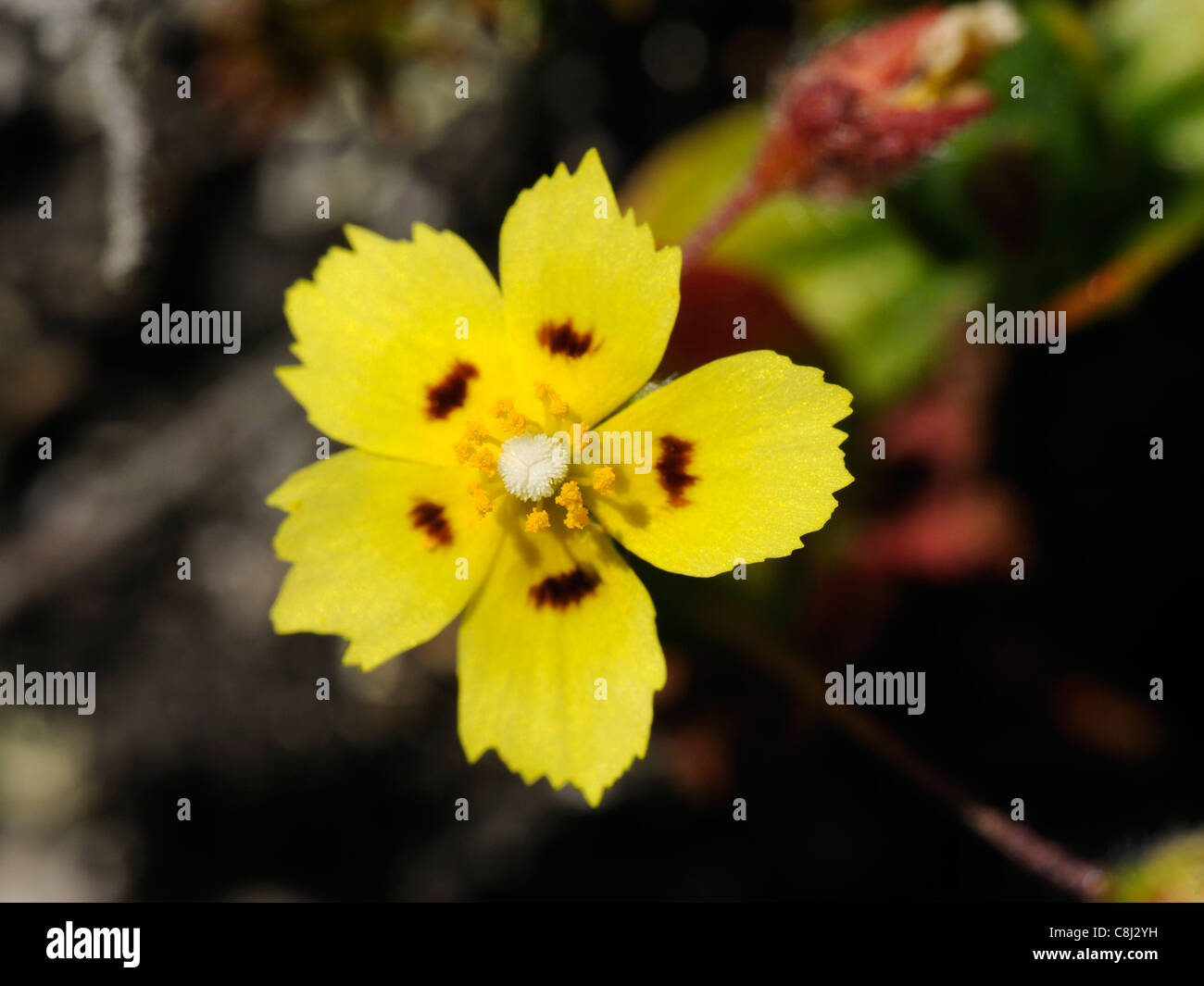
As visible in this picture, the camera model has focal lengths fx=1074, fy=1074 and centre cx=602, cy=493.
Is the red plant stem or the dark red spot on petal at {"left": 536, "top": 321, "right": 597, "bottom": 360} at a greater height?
the red plant stem

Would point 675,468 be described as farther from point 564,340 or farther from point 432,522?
point 432,522

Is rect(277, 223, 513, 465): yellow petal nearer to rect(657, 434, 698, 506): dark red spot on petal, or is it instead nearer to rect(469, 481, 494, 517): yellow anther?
rect(469, 481, 494, 517): yellow anther

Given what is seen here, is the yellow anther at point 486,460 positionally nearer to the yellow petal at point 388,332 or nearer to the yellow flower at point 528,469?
the yellow flower at point 528,469

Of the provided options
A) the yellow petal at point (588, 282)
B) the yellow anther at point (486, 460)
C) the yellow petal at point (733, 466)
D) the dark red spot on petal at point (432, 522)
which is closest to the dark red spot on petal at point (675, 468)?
the yellow petal at point (733, 466)

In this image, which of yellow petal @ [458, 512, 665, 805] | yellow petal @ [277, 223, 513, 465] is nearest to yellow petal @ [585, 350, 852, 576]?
yellow petal @ [458, 512, 665, 805]

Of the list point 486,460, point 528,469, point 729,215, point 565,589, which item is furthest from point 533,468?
point 729,215
